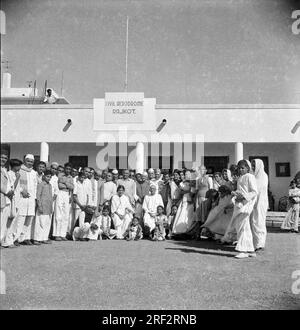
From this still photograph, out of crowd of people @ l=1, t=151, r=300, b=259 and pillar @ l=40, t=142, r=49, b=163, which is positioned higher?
pillar @ l=40, t=142, r=49, b=163

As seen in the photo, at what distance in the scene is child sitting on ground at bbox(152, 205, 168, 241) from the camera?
6.71 m

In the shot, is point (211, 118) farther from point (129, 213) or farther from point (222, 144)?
point (129, 213)

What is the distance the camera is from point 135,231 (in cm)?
687

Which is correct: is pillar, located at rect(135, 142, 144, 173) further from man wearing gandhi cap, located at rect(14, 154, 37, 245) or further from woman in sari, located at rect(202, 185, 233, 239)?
man wearing gandhi cap, located at rect(14, 154, 37, 245)

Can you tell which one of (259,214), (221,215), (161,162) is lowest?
(221,215)

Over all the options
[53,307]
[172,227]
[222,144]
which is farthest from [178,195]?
[222,144]

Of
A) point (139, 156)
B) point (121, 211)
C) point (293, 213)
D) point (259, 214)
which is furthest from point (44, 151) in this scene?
point (259, 214)

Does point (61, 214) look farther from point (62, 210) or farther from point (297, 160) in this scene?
point (297, 160)

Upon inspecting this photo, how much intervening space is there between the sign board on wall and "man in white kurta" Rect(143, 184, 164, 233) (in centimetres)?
473

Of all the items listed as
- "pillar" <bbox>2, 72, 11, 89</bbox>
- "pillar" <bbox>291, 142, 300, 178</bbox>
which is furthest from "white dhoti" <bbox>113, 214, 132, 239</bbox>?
"pillar" <bbox>2, 72, 11, 89</bbox>

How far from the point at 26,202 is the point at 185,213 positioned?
3.00m

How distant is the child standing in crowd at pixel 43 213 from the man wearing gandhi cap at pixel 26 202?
12 cm

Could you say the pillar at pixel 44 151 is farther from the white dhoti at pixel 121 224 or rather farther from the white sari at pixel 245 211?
the white sari at pixel 245 211

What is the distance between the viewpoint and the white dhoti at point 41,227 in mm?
6199
